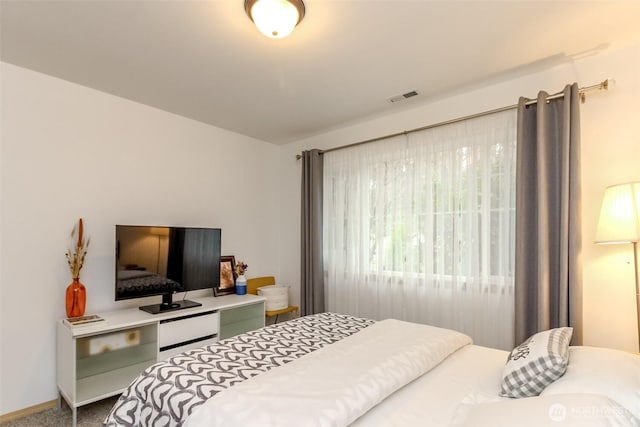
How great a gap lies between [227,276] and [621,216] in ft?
10.7

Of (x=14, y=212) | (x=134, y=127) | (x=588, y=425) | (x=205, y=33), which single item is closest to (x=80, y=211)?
(x=14, y=212)

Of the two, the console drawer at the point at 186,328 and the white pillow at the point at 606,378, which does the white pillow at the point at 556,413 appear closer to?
the white pillow at the point at 606,378

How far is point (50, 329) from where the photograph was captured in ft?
7.97

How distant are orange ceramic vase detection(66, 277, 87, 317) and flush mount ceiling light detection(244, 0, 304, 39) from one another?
7.33 feet

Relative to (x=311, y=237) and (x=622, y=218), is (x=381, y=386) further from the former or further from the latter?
(x=311, y=237)

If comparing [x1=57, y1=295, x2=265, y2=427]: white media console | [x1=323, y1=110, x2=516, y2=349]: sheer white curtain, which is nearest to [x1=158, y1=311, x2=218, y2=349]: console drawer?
[x1=57, y1=295, x2=265, y2=427]: white media console

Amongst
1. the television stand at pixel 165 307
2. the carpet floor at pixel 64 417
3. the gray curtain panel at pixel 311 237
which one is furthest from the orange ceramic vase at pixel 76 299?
the gray curtain panel at pixel 311 237

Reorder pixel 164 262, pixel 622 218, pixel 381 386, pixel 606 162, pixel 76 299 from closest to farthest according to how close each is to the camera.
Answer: pixel 381 386 < pixel 622 218 < pixel 606 162 < pixel 76 299 < pixel 164 262

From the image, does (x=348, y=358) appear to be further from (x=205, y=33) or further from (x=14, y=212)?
(x=14, y=212)

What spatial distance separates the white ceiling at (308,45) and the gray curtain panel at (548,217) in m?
0.41

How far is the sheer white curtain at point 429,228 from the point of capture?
99.3 inches

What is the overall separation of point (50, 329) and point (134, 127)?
174cm

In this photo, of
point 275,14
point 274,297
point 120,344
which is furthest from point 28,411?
point 275,14

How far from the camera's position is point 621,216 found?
6.07ft
